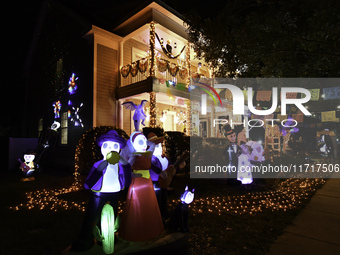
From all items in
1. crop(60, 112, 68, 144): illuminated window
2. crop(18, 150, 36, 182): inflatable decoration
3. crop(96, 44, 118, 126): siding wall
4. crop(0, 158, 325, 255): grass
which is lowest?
crop(0, 158, 325, 255): grass

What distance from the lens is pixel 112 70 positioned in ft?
34.7

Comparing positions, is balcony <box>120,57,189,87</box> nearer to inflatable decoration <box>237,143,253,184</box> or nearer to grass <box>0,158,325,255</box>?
inflatable decoration <box>237,143,253,184</box>

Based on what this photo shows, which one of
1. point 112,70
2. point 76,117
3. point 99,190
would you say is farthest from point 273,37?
point 76,117

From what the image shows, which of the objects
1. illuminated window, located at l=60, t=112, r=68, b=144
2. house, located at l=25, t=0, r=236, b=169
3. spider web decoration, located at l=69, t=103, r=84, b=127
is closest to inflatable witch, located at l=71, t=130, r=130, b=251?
house, located at l=25, t=0, r=236, b=169

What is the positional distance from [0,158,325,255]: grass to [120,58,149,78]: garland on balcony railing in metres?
5.32

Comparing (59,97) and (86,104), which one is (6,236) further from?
(59,97)

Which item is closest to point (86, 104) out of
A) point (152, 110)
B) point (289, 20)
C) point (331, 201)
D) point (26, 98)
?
point (152, 110)

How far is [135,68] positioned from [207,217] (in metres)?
7.42

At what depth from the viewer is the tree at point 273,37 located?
5062 millimetres

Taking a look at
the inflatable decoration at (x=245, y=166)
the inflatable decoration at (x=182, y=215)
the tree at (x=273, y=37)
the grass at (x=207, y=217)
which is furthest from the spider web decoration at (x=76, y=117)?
the inflatable decoration at (x=182, y=215)

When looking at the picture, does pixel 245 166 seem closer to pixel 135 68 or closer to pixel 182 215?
pixel 182 215

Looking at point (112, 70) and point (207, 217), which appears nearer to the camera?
point (207, 217)

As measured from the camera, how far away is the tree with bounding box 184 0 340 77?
5062 mm

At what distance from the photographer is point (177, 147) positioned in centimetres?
878
